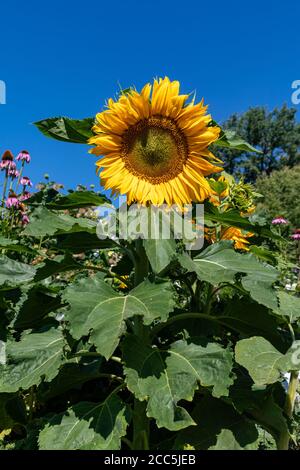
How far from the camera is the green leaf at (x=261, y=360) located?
1.75 metres

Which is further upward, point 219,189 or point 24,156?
point 24,156

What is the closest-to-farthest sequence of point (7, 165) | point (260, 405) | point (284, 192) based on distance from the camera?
point (260, 405) → point (7, 165) → point (284, 192)

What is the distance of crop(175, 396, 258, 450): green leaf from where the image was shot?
1905 mm

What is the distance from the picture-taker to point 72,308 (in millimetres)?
1737

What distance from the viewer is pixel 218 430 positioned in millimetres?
1951

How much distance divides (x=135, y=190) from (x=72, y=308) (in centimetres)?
59

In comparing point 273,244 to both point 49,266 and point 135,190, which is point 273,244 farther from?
point 49,266

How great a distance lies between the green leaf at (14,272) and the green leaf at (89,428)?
61cm

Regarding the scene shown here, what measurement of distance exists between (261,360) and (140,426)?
0.57 m

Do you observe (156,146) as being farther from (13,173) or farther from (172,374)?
(13,173)

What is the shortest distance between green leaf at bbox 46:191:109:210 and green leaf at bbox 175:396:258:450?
920 millimetres

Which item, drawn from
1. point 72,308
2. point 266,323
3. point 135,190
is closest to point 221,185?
point 135,190

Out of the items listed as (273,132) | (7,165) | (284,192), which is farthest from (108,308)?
(273,132)

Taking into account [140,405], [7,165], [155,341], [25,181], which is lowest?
[140,405]
